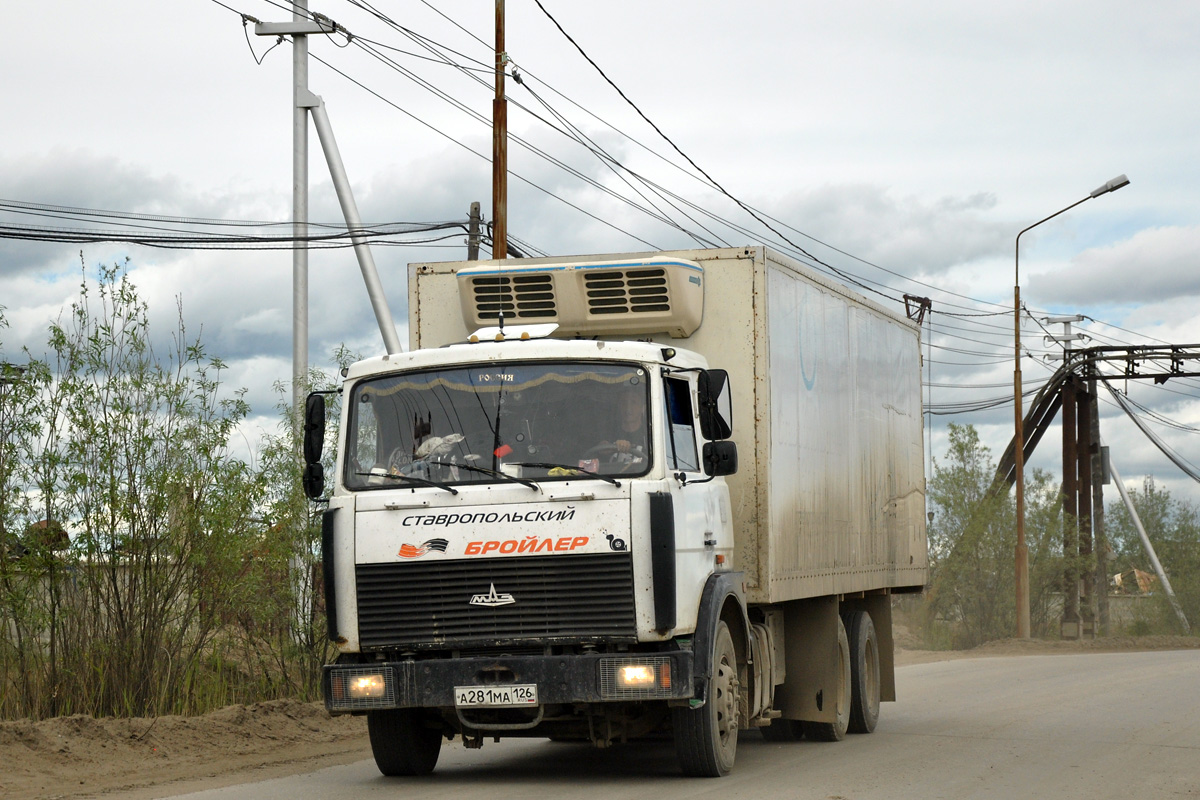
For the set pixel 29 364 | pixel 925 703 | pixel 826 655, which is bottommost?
pixel 925 703

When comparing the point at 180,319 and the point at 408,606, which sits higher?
the point at 180,319

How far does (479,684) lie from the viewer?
28.6 ft

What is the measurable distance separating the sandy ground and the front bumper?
71.4 inches

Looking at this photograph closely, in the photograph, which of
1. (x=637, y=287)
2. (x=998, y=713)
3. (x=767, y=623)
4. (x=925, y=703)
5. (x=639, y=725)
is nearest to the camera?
(x=639, y=725)

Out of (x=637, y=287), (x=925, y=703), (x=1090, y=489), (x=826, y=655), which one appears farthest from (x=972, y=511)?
(x=637, y=287)

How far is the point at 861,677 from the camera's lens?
43.6 feet

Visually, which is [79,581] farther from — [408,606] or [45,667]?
[408,606]

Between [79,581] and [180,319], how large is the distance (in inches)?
91.9

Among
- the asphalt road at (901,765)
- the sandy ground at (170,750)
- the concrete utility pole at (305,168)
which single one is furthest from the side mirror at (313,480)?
the concrete utility pole at (305,168)

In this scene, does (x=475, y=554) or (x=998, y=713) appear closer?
(x=475, y=554)

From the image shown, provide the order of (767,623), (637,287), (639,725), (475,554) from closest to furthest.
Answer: (475,554), (639,725), (637,287), (767,623)

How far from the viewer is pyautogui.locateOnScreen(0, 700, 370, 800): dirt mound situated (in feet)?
32.7

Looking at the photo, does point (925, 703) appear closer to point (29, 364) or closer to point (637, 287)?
point (637, 287)

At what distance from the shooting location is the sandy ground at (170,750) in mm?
9812
